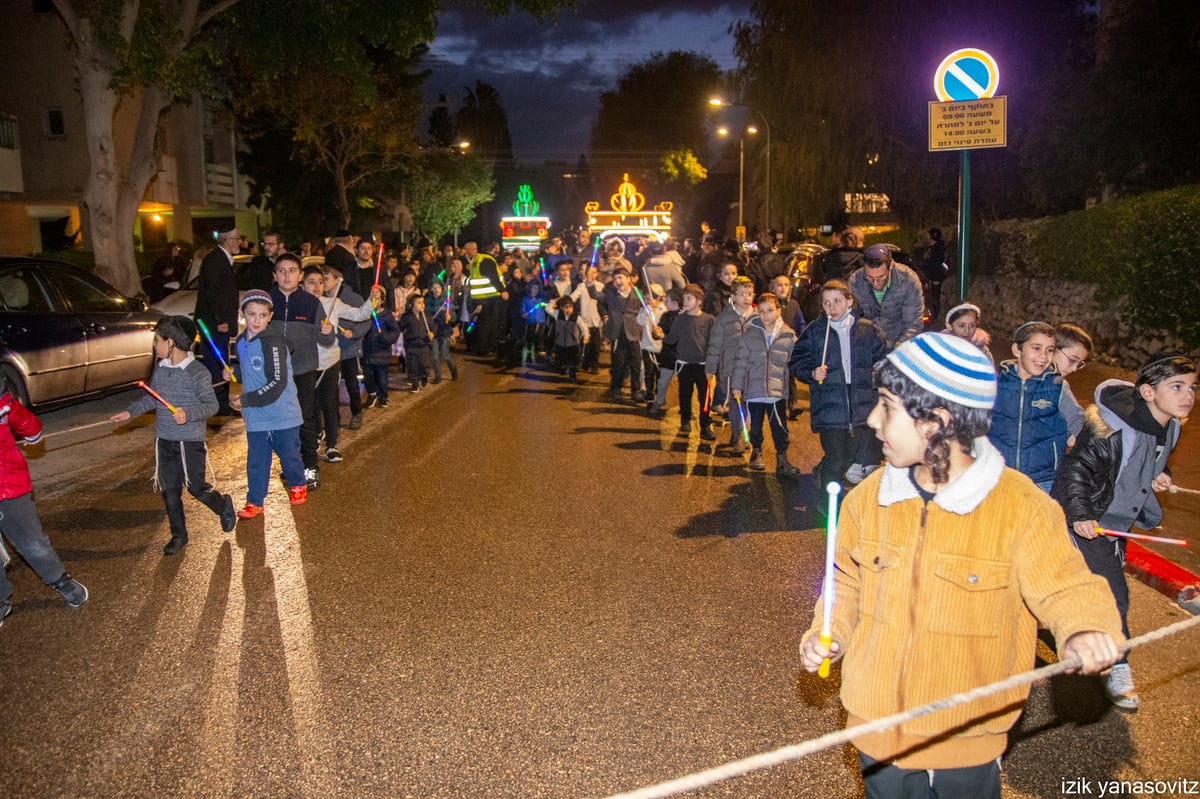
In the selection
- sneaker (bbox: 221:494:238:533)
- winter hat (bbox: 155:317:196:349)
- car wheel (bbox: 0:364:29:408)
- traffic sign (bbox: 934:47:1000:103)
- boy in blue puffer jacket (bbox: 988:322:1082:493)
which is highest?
traffic sign (bbox: 934:47:1000:103)

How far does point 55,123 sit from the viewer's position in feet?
93.6

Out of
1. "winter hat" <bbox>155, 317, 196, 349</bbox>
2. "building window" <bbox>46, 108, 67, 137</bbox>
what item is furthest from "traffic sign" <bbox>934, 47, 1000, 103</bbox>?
"building window" <bbox>46, 108, 67, 137</bbox>

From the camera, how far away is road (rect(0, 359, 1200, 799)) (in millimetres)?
3846

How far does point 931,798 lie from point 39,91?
32196mm

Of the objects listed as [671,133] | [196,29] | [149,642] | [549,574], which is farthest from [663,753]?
[671,133]

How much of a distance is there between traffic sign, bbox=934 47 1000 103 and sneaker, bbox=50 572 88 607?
808cm

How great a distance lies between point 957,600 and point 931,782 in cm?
54

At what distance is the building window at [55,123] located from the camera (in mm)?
28438

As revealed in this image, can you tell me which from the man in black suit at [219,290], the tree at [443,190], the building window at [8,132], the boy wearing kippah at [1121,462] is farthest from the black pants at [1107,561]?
the tree at [443,190]

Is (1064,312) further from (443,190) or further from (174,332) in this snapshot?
(443,190)

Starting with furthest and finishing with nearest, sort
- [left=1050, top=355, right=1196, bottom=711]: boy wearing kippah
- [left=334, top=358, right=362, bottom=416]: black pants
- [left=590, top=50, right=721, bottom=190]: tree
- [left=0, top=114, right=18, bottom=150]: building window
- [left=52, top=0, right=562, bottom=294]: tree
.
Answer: [left=590, top=50, right=721, bottom=190]: tree
[left=0, top=114, right=18, bottom=150]: building window
[left=52, top=0, right=562, bottom=294]: tree
[left=334, top=358, right=362, bottom=416]: black pants
[left=1050, top=355, right=1196, bottom=711]: boy wearing kippah

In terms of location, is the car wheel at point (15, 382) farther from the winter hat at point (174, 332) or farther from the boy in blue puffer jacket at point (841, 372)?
the boy in blue puffer jacket at point (841, 372)

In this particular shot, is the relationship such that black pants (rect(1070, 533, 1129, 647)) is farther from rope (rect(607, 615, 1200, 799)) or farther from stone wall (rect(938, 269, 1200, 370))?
stone wall (rect(938, 269, 1200, 370))

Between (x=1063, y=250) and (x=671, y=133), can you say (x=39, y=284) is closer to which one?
(x=1063, y=250)
